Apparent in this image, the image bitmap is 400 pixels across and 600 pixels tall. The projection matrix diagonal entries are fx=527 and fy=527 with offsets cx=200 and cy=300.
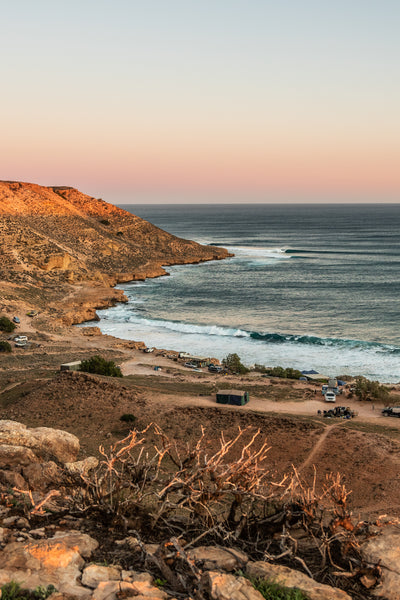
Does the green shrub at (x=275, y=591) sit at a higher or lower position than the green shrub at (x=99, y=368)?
higher

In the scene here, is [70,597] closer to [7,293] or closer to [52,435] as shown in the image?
[52,435]

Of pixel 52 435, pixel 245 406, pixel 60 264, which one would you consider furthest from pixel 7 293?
pixel 52 435

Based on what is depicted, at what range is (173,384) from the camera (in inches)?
1449

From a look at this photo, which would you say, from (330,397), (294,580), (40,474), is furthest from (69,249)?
(294,580)

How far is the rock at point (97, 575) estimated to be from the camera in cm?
811

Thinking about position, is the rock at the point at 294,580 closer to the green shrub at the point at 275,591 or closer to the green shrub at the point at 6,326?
the green shrub at the point at 275,591

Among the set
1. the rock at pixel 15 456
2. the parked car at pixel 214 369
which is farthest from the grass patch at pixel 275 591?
the parked car at pixel 214 369

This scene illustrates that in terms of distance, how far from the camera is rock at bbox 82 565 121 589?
8109mm

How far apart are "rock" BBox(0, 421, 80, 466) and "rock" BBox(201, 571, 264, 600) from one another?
11.2 meters

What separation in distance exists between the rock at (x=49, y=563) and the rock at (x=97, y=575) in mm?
141

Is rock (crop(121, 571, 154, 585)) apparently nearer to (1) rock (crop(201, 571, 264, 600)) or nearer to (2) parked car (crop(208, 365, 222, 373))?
(1) rock (crop(201, 571, 264, 600))

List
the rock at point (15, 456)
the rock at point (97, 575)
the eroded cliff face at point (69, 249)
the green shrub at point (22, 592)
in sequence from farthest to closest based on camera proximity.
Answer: the eroded cliff face at point (69, 249), the rock at point (15, 456), the rock at point (97, 575), the green shrub at point (22, 592)

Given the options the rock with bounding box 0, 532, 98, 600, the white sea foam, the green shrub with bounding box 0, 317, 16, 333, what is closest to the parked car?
the white sea foam

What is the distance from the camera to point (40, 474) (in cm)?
1459
